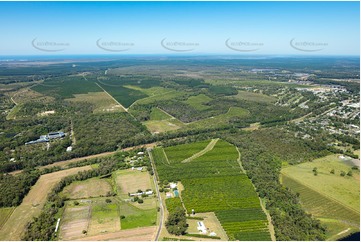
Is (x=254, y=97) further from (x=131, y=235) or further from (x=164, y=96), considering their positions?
(x=131, y=235)

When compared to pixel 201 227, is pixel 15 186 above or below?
above

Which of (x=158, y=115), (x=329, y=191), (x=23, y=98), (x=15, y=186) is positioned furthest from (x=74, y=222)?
(x=23, y=98)

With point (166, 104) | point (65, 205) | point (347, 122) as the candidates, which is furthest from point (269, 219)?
point (166, 104)

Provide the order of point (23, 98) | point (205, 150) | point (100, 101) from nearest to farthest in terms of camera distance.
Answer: point (205, 150), point (100, 101), point (23, 98)

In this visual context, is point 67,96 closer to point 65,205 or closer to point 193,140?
point 193,140

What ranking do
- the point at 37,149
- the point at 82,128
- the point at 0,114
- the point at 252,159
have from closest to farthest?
the point at 252,159 → the point at 37,149 → the point at 82,128 → the point at 0,114

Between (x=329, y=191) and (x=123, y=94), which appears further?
(x=123, y=94)

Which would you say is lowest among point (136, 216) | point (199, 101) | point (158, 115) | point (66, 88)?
point (136, 216)
